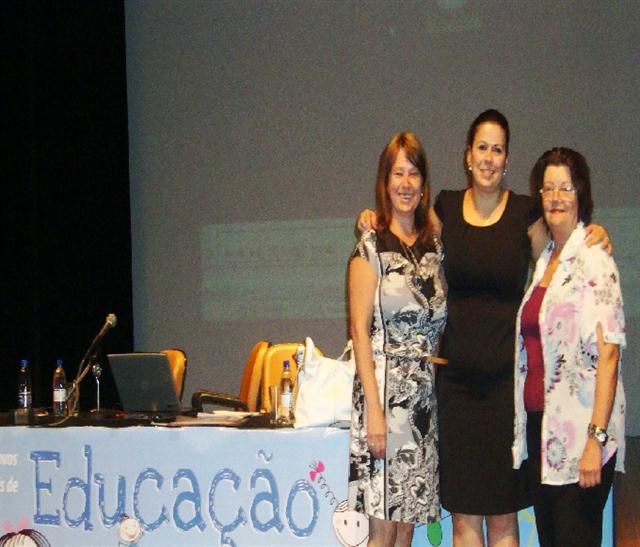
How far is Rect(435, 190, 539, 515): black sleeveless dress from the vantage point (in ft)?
8.39

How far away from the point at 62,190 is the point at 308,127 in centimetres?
213

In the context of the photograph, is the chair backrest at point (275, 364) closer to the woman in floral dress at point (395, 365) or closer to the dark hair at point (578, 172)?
the woman in floral dress at point (395, 365)

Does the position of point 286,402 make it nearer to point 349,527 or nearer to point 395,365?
point 349,527

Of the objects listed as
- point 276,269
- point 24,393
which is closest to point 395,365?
point 24,393

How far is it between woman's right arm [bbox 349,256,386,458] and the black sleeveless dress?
0.21 meters

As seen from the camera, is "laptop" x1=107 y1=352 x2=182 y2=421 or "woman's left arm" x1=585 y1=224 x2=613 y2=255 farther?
"laptop" x1=107 y1=352 x2=182 y2=421

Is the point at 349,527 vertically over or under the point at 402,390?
under

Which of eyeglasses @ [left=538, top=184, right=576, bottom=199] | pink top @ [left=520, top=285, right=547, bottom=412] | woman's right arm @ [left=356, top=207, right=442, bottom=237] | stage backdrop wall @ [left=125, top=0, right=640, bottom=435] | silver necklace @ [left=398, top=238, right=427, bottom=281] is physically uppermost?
stage backdrop wall @ [left=125, top=0, right=640, bottom=435]

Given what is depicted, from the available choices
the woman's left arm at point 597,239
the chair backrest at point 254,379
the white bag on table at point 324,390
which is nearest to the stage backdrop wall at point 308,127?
the chair backrest at point 254,379

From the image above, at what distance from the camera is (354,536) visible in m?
2.97

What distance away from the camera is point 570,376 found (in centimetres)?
234

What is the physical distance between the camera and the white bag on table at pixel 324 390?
120 inches

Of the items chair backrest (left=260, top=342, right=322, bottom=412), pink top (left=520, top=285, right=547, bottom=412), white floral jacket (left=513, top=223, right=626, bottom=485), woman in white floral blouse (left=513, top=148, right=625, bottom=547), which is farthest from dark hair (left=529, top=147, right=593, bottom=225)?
chair backrest (left=260, top=342, right=322, bottom=412)

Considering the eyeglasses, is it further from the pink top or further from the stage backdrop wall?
the stage backdrop wall
